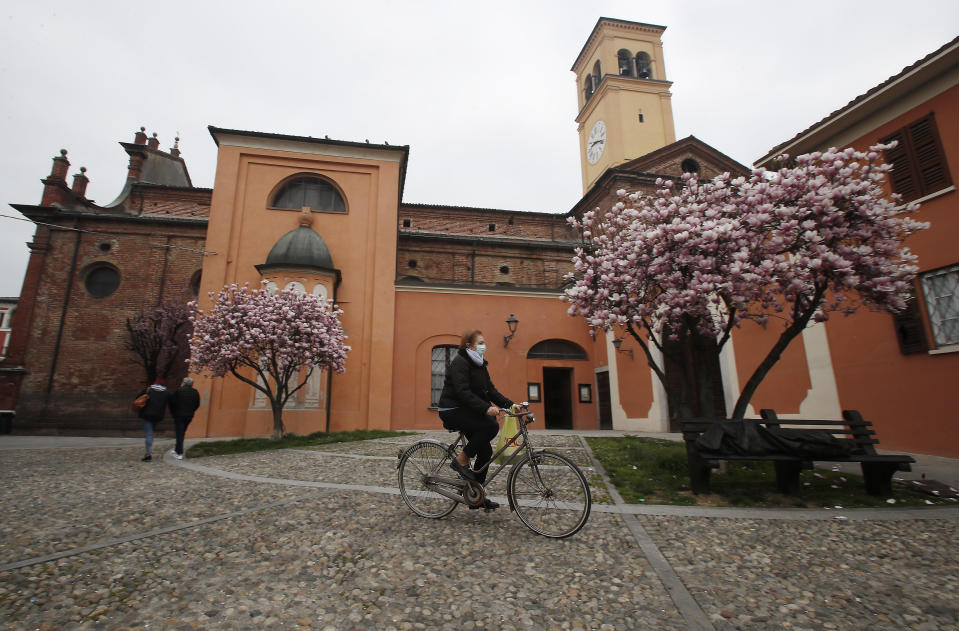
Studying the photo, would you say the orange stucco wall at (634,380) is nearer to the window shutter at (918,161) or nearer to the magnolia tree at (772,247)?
the window shutter at (918,161)

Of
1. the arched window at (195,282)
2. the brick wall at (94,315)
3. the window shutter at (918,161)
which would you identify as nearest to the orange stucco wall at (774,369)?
the window shutter at (918,161)

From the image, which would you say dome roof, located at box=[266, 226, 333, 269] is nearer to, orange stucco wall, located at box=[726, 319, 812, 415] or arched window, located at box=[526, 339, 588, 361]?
arched window, located at box=[526, 339, 588, 361]

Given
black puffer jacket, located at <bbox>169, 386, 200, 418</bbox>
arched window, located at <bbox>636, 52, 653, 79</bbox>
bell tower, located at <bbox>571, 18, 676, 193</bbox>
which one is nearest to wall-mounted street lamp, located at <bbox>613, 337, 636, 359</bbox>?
black puffer jacket, located at <bbox>169, 386, 200, 418</bbox>

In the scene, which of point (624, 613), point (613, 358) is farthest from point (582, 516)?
point (613, 358)

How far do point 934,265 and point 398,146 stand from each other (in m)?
16.4

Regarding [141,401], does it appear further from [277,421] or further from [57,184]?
[57,184]

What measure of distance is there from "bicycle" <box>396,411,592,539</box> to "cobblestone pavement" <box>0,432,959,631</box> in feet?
0.59

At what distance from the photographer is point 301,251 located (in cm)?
1545

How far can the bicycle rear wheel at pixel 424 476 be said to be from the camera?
13.8 ft

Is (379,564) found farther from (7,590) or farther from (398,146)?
(398,146)

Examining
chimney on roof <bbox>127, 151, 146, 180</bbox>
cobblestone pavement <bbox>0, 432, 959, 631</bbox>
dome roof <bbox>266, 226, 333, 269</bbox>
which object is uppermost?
chimney on roof <bbox>127, 151, 146, 180</bbox>

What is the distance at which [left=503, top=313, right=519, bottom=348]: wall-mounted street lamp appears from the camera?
16423 mm

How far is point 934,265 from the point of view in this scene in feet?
25.2

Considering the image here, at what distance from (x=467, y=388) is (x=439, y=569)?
1457 millimetres
